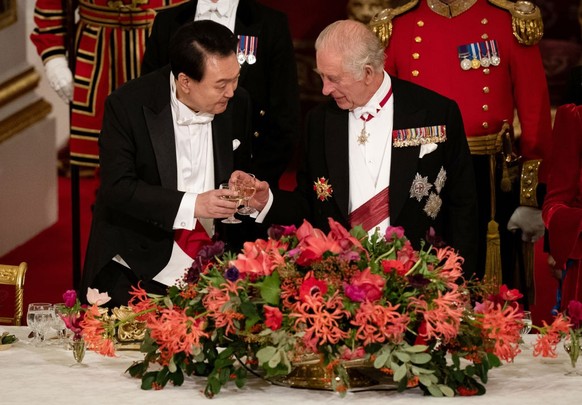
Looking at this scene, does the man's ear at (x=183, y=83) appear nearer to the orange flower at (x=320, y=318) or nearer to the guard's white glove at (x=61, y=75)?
the orange flower at (x=320, y=318)

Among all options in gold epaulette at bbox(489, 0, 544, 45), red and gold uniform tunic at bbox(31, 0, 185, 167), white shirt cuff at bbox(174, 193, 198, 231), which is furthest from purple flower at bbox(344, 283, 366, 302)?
red and gold uniform tunic at bbox(31, 0, 185, 167)

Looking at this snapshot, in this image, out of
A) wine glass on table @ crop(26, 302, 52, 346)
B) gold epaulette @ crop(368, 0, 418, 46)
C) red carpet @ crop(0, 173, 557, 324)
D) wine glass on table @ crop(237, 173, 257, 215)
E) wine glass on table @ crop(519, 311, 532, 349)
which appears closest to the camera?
wine glass on table @ crop(519, 311, 532, 349)

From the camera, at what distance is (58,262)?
6.27 meters

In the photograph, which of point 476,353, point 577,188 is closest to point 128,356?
point 476,353

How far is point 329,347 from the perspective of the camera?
2771mm

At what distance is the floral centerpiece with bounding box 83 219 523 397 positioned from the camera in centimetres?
276

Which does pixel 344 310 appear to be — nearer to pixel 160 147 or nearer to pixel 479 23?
pixel 160 147

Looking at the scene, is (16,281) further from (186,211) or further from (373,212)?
(373,212)

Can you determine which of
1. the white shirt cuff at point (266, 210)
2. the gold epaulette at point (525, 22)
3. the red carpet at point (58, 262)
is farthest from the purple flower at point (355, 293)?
the red carpet at point (58, 262)

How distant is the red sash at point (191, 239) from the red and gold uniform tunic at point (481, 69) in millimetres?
1118

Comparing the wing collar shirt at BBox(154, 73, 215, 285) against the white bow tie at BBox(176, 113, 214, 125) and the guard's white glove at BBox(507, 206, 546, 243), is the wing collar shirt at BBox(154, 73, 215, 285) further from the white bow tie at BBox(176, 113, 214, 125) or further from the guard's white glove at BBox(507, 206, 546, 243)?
the guard's white glove at BBox(507, 206, 546, 243)

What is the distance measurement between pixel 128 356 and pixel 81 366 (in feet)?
0.46

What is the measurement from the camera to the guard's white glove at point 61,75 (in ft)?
17.8

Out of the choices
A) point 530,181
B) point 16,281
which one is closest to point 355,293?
point 16,281
